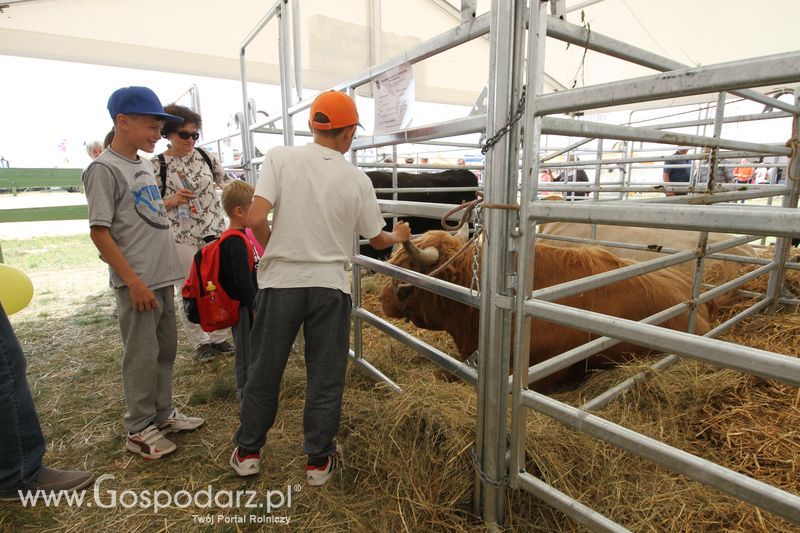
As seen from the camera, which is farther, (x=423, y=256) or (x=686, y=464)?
(x=423, y=256)

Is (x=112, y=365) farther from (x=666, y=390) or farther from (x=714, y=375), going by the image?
(x=714, y=375)

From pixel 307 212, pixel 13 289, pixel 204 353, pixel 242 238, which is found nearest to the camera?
pixel 307 212

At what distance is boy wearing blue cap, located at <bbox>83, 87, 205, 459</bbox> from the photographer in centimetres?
195

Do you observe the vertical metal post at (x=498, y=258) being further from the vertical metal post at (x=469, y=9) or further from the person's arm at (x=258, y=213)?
the person's arm at (x=258, y=213)

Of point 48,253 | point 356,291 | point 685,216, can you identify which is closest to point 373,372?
point 356,291

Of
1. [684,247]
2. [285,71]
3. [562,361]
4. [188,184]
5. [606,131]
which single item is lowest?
[562,361]

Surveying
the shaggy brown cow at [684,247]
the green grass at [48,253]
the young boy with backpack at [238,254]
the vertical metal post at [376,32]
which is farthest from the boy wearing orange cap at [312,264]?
the green grass at [48,253]

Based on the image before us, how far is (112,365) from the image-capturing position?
3.44 metres

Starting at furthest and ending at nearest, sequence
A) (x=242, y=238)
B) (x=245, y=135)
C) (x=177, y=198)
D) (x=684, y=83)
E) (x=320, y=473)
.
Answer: (x=245, y=135), (x=177, y=198), (x=242, y=238), (x=320, y=473), (x=684, y=83)

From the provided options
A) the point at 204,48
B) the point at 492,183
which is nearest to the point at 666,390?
the point at 492,183

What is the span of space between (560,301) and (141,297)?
2181mm

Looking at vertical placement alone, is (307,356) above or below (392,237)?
below

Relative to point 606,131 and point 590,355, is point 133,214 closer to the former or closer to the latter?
point 606,131

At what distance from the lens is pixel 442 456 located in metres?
1.74
